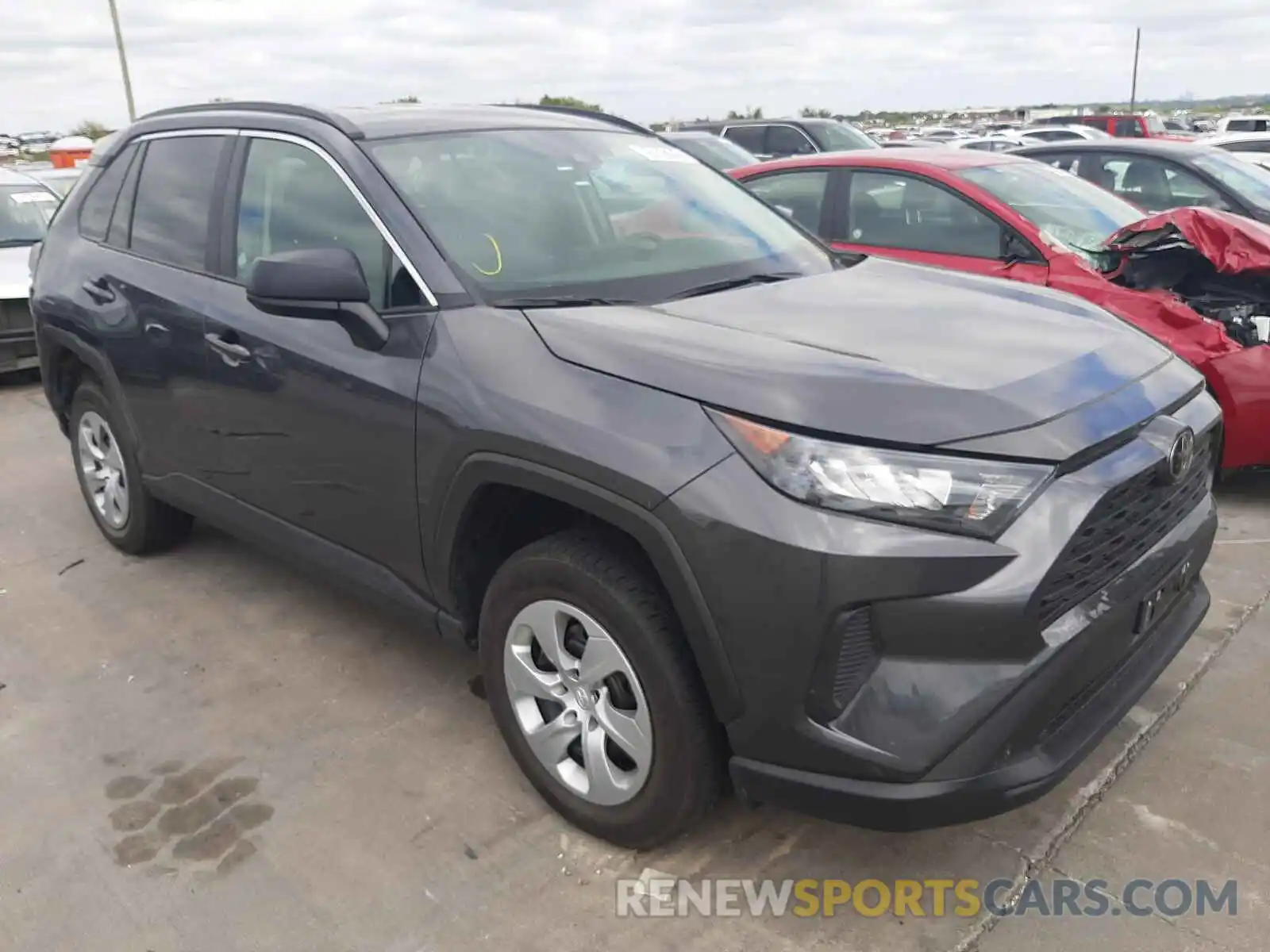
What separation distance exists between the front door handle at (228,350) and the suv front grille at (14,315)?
5108 mm

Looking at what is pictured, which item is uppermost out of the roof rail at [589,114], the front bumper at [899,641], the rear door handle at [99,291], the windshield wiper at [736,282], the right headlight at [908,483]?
the roof rail at [589,114]

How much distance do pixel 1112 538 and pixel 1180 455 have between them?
326 millimetres

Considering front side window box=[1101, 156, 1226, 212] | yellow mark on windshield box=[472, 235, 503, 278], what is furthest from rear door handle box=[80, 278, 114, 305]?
front side window box=[1101, 156, 1226, 212]

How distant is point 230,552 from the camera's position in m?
4.60

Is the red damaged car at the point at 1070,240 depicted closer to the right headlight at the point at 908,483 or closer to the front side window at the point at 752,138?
the right headlight at the point at 908,483

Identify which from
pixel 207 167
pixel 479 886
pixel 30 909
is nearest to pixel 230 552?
pixel 207 167

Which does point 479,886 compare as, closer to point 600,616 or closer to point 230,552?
point 600,616

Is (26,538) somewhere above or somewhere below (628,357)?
below

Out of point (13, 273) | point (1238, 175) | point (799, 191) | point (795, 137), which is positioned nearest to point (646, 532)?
point (799, 191)

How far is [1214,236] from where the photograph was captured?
16.2 ft

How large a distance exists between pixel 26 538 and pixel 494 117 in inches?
120

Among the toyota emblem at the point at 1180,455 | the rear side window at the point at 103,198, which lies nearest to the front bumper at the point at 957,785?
the toyota emblem at the point at 1180,455

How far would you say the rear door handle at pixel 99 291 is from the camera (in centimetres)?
405

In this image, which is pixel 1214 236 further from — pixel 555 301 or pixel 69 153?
pixel 69 153
